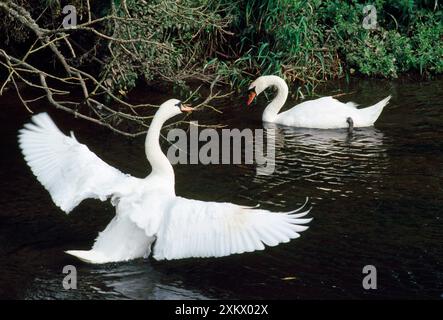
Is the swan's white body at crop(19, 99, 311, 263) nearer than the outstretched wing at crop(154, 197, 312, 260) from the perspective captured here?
No

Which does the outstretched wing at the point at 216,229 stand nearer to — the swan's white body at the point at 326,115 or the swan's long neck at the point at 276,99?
the swan's white body at the point at 326,115

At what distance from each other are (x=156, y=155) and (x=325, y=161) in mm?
2716

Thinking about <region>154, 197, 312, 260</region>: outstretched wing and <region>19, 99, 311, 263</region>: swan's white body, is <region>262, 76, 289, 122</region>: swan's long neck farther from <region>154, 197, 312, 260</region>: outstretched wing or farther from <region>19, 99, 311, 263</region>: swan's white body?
<region>154, 197, 312, 260</region>: outstretched wing

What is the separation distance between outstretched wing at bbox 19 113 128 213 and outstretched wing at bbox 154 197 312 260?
Result: 0.78 m

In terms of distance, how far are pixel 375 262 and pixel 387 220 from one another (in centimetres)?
90

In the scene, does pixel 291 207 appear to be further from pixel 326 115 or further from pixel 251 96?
pixel 251 96

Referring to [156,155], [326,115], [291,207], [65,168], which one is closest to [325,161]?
[291,207]

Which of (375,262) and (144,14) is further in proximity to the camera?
(144,14)

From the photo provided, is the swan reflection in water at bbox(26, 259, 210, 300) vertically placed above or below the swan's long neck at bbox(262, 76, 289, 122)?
below

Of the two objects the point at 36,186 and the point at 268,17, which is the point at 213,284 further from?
A: the point at 268,17

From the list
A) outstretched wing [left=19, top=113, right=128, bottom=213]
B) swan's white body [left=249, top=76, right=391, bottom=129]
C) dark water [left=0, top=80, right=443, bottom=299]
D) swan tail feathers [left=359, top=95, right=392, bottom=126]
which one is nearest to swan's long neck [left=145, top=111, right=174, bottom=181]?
outstretched wing [left=19, top=113, right=128, bottom=213]

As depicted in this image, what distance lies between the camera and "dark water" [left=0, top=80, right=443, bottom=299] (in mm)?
6438

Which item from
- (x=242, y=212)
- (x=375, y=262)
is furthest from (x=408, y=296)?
(x=242, y=212)

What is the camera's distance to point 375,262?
6719mm
